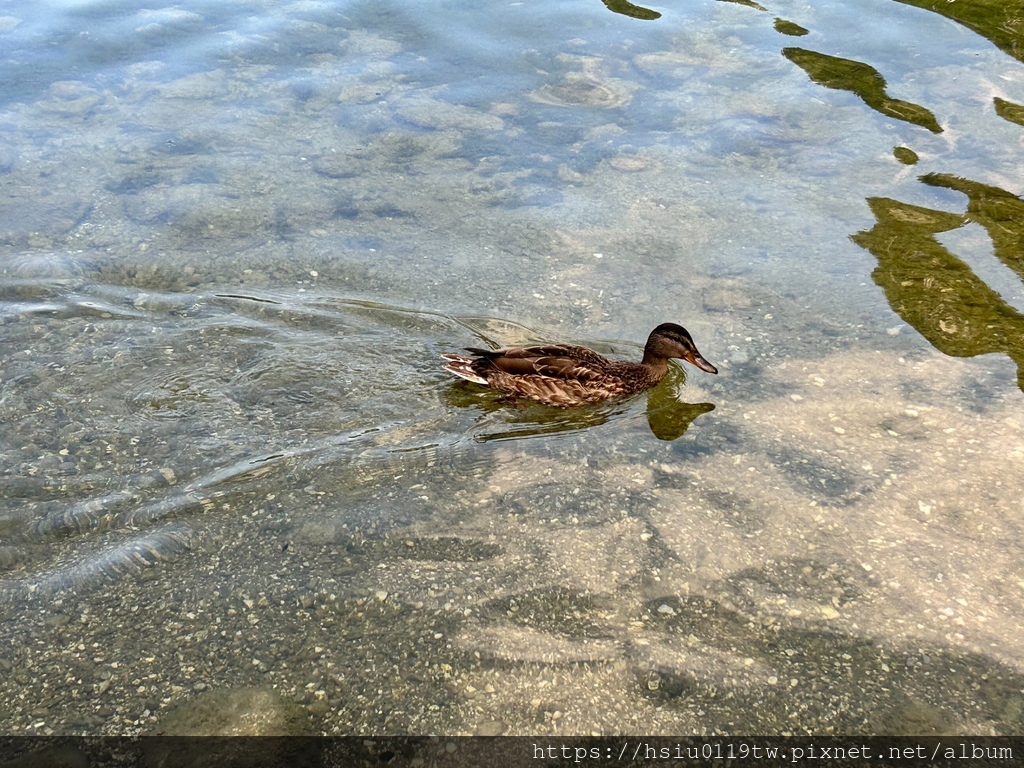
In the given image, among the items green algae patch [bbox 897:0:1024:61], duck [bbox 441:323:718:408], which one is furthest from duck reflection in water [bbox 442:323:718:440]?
green algae patch [bbox 897:0:1024:61]

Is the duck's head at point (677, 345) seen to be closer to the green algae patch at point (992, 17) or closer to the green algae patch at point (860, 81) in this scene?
the green algae patch at point (860, 81)

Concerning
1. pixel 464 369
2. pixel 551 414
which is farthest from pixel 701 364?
pixel 464 369

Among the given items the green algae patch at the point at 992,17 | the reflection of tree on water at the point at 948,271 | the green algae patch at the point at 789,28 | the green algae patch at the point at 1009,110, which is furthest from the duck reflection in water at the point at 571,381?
the green algae patch at the point at 992,17

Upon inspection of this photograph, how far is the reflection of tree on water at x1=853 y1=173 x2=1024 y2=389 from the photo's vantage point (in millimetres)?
7051

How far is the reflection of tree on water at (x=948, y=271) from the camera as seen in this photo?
7051mm

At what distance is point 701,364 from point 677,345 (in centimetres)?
21

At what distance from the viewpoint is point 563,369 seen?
6.45 meters

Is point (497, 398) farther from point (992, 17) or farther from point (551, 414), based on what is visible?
point (992, 17)

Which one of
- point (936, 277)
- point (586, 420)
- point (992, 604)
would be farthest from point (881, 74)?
point (992, 604)

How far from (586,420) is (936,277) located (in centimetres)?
327

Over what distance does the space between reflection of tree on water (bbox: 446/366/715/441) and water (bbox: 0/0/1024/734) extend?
4cm

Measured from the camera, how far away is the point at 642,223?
841 centimetres

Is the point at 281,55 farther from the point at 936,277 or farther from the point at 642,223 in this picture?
the point at 936,277

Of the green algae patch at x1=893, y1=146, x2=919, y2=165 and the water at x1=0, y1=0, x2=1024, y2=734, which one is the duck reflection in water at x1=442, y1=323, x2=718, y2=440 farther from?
the green algae patch at x1=893, y1=146, x2=919, y2=165
